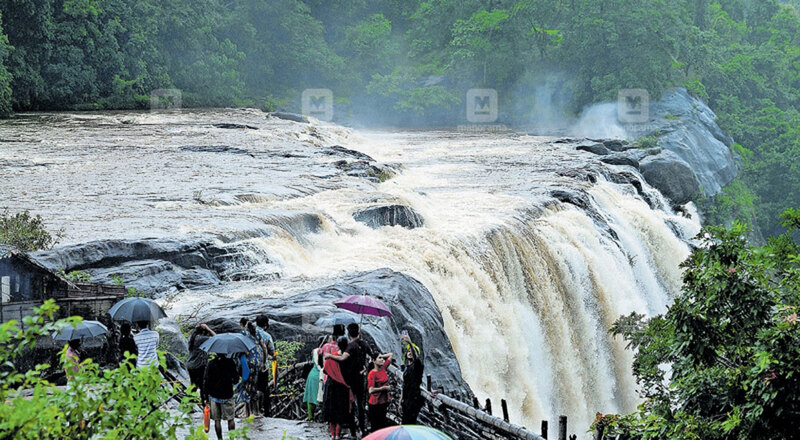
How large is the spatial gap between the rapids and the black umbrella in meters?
4.10

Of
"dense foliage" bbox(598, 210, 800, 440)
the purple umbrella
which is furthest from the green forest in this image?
"dense foliage" bbox(598, 210, 800, 440)

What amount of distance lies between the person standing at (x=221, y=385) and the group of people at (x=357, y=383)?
0.90 m

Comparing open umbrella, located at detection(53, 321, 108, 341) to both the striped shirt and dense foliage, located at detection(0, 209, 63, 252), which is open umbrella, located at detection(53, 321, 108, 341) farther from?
dense foliage, located at detection(0, 209, 63, 252)

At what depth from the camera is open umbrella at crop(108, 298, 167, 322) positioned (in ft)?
29.0

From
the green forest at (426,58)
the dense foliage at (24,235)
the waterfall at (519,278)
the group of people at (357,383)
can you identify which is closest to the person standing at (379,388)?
the group of people at (357,383)

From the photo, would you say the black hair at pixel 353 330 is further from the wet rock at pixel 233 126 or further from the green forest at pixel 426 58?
the green forest at pixel 426 58

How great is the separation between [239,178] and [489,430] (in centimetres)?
1465

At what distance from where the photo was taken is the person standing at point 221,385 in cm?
791

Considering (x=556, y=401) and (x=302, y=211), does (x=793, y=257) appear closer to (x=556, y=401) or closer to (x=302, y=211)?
(x=556, y=401)

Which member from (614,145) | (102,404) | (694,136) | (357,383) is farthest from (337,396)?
(694,136)

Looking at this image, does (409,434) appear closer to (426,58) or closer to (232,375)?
(232,375)

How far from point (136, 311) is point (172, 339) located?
1485 millimetres

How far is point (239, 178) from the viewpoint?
21703 mm

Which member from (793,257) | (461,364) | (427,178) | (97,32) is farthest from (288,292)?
(97,32)
